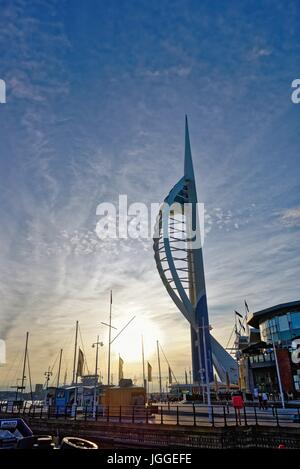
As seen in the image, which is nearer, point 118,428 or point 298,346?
point 118,428

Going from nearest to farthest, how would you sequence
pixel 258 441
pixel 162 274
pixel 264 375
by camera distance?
pixel 258 441
pixel 264 375
pixel 162 274

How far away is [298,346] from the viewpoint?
4850 cm

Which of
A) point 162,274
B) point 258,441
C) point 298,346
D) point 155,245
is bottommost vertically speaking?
point 258,441

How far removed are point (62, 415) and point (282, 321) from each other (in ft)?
132

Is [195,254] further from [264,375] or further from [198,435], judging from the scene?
[198,435]

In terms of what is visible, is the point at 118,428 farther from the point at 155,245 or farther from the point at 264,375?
the point at 155,245

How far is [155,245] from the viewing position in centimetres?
7444
